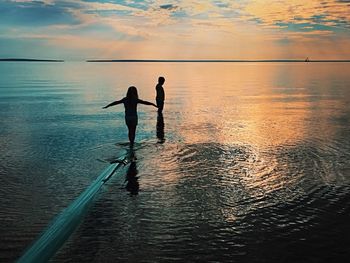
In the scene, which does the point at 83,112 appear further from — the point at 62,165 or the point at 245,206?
the point at 245,206

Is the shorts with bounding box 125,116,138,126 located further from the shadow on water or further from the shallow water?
the shadow on water

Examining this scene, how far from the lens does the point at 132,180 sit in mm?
9672

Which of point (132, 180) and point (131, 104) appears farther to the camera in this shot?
point (131, 104)

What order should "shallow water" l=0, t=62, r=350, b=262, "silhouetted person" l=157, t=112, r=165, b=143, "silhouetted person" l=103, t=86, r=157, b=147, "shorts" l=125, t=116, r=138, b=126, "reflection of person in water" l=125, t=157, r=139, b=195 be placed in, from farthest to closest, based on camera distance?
"silhouetted person" l=157, t=112, r=165, b=143 → "shorts" l=125, t=116, r=138, b=126 → "silhouetted person" l=103, t=86, r=157, b=147 → "reflection of person in water" l=125, t=157, r=139, b=195 → "shallow water" l=0, t=62, r=350, b=262

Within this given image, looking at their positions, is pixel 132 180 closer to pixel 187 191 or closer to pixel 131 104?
pixel 187 191

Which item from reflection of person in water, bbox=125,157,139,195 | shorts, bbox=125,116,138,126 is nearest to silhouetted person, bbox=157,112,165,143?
shorts, bbox=125,116,138,126

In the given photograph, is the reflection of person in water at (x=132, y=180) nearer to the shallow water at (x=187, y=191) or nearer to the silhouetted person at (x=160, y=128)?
the shallow water at (x=187, y=191)

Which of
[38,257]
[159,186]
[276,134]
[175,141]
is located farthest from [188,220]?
[276,134]

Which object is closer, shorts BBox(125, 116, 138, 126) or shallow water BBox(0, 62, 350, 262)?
shallow water BBox(0, 62, 350, 262)

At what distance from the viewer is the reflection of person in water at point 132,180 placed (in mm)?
8914

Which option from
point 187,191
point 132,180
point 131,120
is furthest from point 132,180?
point 131,120

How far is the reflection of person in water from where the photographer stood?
891 cm

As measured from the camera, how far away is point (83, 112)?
23.0 metres

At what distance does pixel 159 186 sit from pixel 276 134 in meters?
8.19
